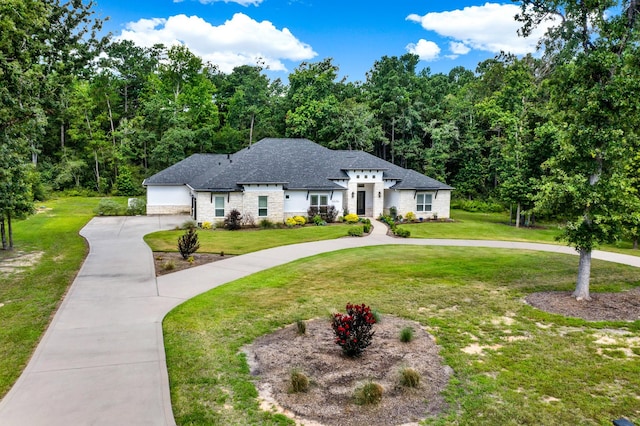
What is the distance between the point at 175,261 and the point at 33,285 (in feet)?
15.7

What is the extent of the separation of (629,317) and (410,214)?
2038cm

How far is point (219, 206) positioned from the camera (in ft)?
90.0

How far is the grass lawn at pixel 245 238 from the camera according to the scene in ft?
63.8

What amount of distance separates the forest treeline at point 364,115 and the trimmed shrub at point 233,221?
10.7 m

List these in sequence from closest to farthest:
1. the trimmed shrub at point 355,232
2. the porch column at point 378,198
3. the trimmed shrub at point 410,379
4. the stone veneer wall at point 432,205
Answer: the trimmed shrub at point 410,379 < the trimmed shrub at point 355,232 < the stone veneer wall at point 432,205 < the porch column at point 378,198

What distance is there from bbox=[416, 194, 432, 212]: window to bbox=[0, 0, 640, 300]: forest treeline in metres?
5.35

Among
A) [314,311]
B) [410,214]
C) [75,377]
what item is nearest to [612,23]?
[314,311]

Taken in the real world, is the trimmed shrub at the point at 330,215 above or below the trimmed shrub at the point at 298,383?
above

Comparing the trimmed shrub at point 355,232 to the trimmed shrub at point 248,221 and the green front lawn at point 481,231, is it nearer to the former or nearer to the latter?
the green front lawn at point 481,231

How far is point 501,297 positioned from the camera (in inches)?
480

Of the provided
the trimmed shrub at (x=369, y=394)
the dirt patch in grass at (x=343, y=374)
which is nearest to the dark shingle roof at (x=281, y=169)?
the dirt patch in grass at (x=343, y=374)

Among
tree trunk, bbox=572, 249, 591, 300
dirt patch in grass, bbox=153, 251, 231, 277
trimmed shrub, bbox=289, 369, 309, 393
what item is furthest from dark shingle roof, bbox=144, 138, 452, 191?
trimmed shrub, bbox=289, 369, 309, 393

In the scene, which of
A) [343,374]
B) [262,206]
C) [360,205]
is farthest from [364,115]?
[343,374]

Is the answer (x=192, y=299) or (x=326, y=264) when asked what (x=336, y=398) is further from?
(x=326, y=264)
